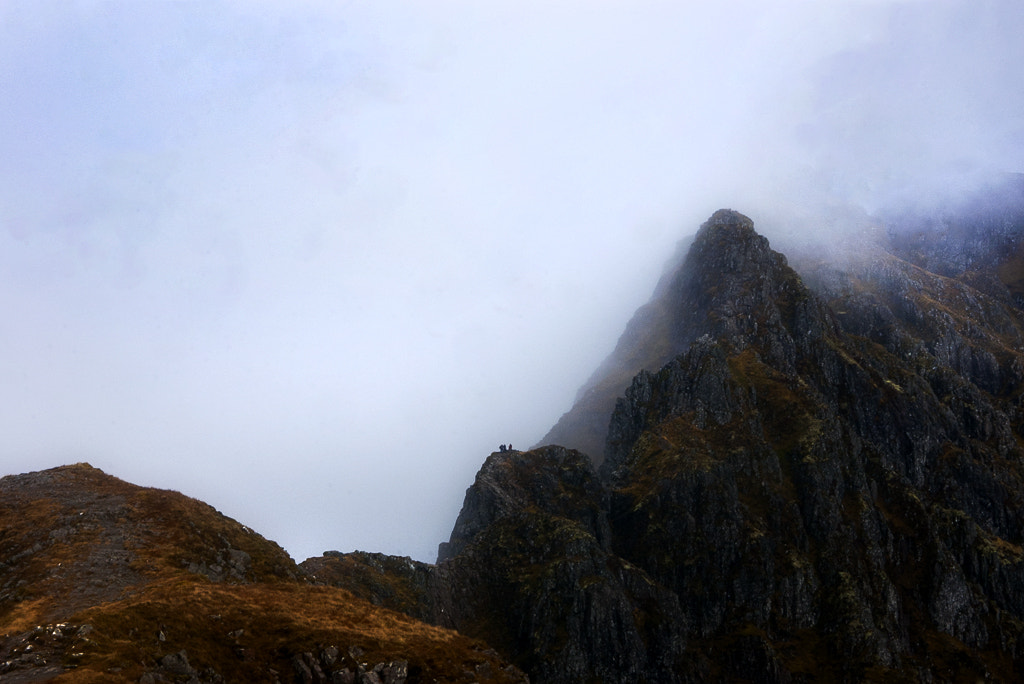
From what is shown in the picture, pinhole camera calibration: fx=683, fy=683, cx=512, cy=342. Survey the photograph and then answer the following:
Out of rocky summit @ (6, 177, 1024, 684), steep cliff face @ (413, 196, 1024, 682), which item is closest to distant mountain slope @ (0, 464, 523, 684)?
rocky summit @ (6, 177, 1024, 684)

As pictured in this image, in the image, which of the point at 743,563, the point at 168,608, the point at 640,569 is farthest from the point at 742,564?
the point at 168,608

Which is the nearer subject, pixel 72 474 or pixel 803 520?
pixel 72 474

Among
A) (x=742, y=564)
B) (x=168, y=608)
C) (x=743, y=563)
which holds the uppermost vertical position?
(x=743, y=563)

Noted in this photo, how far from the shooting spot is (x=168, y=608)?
54688mm

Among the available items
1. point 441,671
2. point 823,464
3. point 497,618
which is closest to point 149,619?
point 441,671

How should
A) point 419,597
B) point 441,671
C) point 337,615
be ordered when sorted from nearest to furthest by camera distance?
point 441,671 → point 337,615 → point 419,597

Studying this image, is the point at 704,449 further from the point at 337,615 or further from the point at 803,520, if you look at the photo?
the point at 337,615

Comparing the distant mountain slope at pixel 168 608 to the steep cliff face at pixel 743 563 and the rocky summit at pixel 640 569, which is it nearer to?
the rocky summit at pixel 640 569

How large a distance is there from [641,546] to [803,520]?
44166 millimetres

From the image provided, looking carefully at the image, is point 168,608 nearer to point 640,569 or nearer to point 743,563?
point 640,569

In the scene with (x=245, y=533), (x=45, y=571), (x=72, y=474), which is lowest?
(x=45, y=571)

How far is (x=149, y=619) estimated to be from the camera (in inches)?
2045

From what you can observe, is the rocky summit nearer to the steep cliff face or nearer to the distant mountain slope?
the distant mountain slope

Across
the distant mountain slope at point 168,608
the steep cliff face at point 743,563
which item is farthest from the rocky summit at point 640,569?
the steep cliff face at point 743,563
